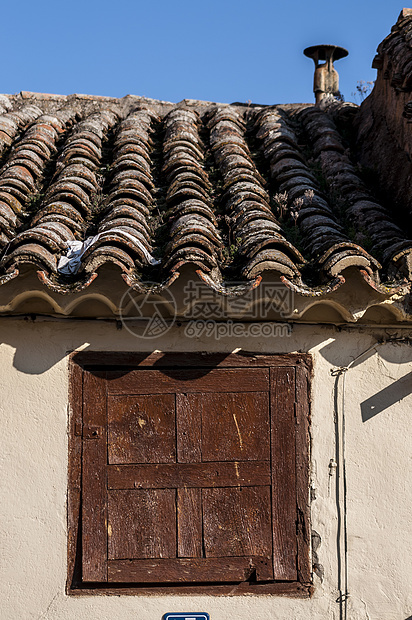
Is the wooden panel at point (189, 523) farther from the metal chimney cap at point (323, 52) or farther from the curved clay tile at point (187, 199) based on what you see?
the metal chimney cap at point (323, 52)

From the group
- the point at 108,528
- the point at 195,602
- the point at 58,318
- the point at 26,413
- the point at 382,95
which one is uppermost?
the point at 382,95

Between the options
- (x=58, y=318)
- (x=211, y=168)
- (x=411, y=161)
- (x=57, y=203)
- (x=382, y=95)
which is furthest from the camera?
(x=382, y=95)

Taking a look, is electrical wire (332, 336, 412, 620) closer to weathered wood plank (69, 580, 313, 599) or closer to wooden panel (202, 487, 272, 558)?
weathered wood plank (69, 580, 313, 599)

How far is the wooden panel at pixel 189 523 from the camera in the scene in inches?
152

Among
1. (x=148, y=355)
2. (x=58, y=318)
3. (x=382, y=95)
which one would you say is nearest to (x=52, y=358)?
(x=58, y=318)

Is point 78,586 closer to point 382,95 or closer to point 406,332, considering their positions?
point 406,332

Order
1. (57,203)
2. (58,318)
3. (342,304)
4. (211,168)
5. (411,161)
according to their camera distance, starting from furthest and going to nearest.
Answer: (211,168)
(411,161)
(57,203)
(58,318)
(342,304)

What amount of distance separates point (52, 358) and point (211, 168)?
88.7 inches

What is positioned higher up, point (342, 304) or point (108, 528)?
point (342, 304)

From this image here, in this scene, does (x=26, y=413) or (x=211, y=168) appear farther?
(x=211, y=168)

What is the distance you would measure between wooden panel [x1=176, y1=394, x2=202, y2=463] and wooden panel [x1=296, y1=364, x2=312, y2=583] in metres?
0.65

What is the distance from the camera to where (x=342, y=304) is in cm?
370

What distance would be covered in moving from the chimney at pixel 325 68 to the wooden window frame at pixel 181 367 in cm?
600

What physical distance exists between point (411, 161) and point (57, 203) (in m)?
2.68
